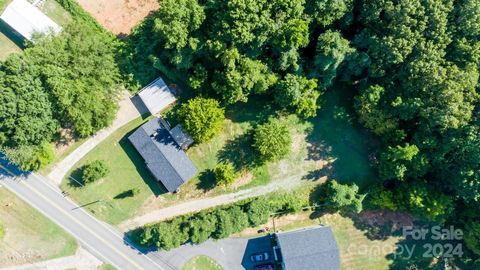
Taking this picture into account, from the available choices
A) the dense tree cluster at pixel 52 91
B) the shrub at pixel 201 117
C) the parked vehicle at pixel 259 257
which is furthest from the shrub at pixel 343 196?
the dense tree cluster at pixel 52 91

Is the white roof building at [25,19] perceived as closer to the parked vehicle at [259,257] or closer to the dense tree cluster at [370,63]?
the dense tree cluster at [370,63]

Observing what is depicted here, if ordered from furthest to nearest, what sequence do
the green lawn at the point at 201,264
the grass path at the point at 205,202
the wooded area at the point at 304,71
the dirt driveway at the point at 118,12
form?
the green lawn at the point at 201,264, the grass path at the point at 205,202, the dirt driveway at the point at 118,12, the wooded area at the point at 304,71

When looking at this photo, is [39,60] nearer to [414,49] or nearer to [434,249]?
[414,49]

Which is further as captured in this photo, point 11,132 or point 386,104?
point 386,104

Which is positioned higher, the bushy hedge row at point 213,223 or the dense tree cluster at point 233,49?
the dense tree cluster at point 233,49

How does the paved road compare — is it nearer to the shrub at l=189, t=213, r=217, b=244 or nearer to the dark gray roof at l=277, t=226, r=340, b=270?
the shrub at l=189, t=213, r=217, b=244

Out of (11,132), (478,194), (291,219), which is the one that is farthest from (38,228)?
(478,194)
